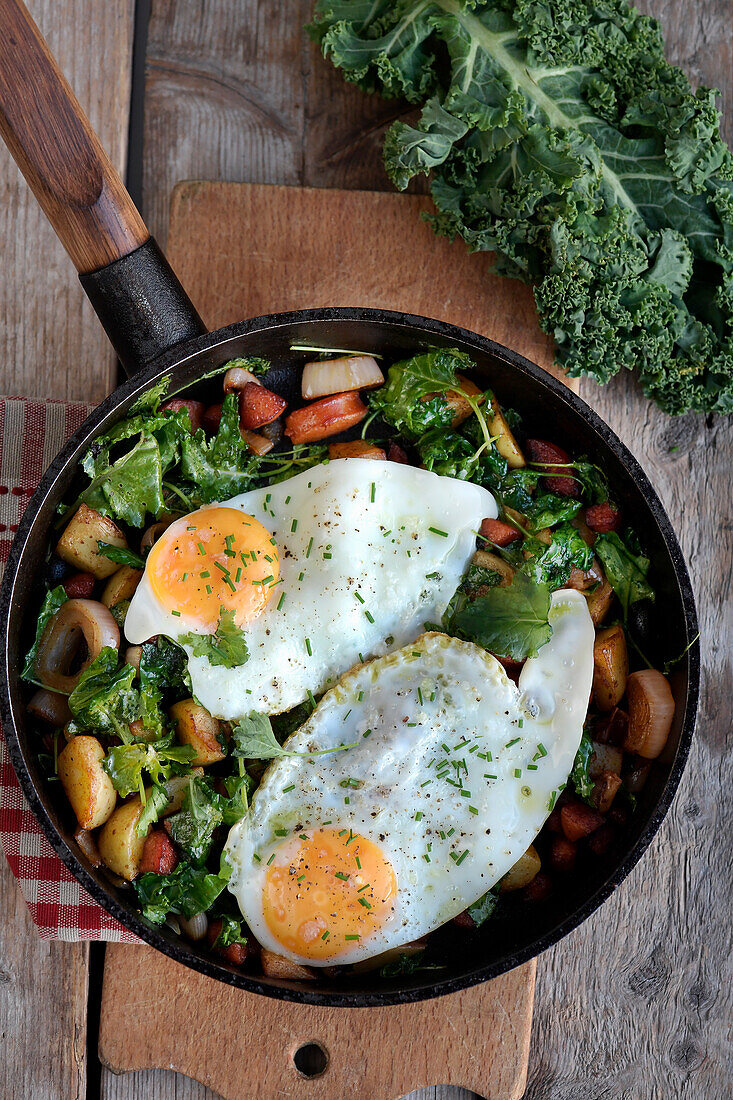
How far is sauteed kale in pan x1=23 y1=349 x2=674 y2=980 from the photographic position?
7.60ft

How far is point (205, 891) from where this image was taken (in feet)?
7.68

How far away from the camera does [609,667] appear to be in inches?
96.3

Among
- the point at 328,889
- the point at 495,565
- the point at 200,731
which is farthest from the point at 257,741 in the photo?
the point at 495,565

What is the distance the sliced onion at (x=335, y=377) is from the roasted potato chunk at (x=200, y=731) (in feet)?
3.13

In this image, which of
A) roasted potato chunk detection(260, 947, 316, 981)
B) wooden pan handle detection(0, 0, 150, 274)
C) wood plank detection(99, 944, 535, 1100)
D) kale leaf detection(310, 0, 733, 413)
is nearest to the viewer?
wooden pan handle detection(0, 0, 150, 274)

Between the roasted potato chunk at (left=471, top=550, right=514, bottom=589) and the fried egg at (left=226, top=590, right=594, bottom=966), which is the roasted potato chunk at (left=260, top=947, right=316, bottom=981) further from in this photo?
the roasted potato chunk at (left=471, top=550, right=514, bottom=589)

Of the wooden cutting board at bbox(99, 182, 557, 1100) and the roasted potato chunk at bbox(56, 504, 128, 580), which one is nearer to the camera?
the roasted potato chunk at bbox(56, 504, 128, 580)

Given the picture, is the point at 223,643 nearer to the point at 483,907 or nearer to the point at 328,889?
the point at 328,889

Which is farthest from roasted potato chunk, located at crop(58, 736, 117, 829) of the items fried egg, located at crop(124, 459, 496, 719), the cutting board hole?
the cutting board hole

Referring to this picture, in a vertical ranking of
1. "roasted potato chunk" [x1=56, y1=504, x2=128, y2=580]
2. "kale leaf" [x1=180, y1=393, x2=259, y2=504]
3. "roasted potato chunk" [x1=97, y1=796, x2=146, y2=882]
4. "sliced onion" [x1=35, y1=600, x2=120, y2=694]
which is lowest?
"roasted potato chunk" [x1=97, y1=796, x2=146, y2=882]

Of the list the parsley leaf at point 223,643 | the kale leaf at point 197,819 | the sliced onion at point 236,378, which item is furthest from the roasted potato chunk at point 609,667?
the sliced onion at point 236,378

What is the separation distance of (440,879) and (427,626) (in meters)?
0.68

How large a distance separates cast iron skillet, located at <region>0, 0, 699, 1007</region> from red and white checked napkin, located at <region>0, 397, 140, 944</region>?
0.31m

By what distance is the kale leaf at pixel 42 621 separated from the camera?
94.4 inches
